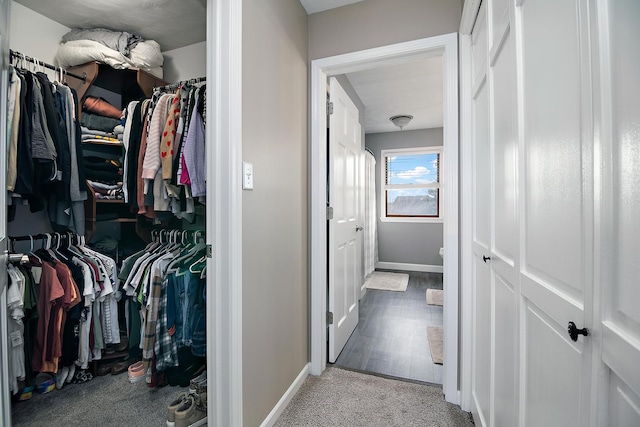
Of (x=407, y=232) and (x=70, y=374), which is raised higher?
(x=407, y=232)

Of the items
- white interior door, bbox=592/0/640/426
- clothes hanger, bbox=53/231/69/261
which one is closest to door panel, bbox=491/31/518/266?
white interior door, bbox=592/0/640/426

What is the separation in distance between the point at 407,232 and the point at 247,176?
4582 millimetres

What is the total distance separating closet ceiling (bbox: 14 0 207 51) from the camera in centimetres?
192

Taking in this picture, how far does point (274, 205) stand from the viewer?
161 centimetres

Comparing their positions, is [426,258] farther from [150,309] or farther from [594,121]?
[594,121]

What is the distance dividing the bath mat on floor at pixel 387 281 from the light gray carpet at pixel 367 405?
2.30m

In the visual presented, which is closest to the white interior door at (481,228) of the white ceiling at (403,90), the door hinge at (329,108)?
the door hinge at (329,108)

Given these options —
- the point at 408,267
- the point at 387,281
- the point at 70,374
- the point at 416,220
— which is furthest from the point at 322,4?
the point at 408,267

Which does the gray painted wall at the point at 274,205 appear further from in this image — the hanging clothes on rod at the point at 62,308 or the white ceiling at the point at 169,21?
the hanging clothes on rod at the point at 62,308

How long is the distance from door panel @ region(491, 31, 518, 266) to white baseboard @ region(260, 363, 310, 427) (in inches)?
54.8

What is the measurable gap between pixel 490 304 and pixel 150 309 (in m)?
1.87

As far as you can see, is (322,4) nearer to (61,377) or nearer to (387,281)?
(61,377)

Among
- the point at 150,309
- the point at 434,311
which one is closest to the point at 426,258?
the point at 434,311

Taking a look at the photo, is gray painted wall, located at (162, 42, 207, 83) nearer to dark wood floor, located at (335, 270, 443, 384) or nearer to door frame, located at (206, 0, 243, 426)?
door frame, located at (206, 0, 243, 426)
